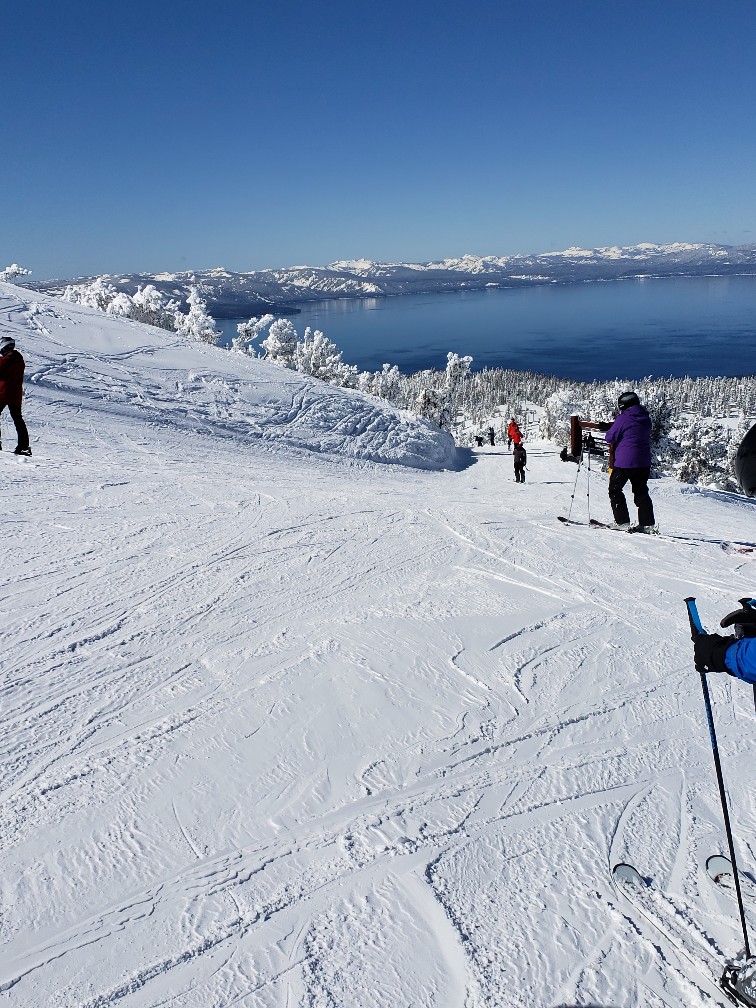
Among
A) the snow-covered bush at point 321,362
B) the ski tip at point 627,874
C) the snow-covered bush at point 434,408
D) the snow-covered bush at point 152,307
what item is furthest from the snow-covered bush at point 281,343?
the ski tip at point 627,874

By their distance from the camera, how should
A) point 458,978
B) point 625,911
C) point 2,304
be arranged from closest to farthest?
point 458,978
point 625,911
point 2,304

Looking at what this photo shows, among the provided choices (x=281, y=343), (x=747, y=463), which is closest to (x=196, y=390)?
(x=747, y=463)

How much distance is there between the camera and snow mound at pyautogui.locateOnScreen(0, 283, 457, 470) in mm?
17891

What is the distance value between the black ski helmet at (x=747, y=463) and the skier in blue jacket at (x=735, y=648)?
643 millimetres

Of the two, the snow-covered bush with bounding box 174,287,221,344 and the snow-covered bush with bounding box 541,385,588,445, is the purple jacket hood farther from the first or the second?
the snow-covered bush with bounding box 174,287,221,344

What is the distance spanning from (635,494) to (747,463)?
5180 mm

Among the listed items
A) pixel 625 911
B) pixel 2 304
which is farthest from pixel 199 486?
pixel 2 304

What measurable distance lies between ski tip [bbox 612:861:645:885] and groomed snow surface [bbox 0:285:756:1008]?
0.20 feet

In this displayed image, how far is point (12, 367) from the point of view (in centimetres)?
975

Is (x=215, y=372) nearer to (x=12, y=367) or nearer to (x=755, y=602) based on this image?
(x=12, y=367)

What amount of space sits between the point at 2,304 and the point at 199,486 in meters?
21.2

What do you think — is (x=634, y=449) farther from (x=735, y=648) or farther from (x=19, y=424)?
(x=19, y=424)

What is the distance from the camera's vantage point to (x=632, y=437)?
770 cm

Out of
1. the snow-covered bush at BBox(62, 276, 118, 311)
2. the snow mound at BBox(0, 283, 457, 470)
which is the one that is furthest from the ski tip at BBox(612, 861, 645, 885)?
the snow-covered bush at BBox(62, 276, 118, 311)
